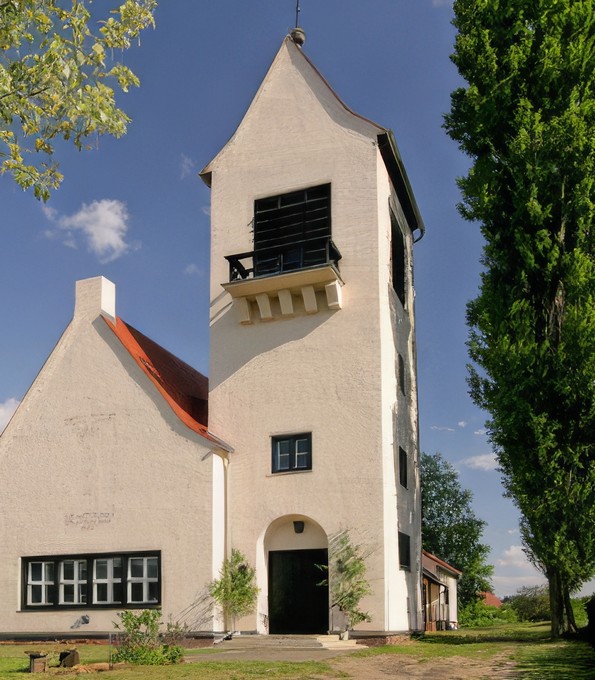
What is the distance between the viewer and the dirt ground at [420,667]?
44.1ft

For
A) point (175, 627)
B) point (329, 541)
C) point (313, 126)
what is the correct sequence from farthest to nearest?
point (313, 126) → point (329, 541) → point (175, 627)

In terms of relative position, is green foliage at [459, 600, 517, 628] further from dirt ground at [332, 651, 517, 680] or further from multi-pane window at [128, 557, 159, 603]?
dirt ground at [332, 651, 517, 680]

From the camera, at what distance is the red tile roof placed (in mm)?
23078

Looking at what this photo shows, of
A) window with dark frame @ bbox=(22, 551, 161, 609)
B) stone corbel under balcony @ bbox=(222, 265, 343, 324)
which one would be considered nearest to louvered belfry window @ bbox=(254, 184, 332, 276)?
stone corbel under balcony @ bbox=(222, 265, 343, 324)

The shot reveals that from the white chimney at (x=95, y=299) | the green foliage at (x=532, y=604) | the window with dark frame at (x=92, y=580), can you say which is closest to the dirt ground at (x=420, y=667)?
the window with dark frame at (x=92, y=580)

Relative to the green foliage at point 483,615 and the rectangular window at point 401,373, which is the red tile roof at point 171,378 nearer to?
the rectangular window at point 401,373

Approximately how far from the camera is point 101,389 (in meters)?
23.7

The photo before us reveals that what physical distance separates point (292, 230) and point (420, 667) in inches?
521

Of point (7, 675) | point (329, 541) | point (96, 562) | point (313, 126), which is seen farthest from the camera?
point (313, 126)

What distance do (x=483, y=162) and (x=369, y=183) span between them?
3.31 meters

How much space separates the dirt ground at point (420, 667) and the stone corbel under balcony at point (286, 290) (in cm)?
984

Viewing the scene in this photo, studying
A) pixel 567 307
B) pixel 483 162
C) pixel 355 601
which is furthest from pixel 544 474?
pixel 483 162

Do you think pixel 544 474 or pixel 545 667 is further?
pixel 544 474

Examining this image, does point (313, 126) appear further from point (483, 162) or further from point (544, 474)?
point (544, 474)
